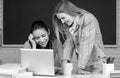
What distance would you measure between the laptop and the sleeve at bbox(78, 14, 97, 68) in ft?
0.99

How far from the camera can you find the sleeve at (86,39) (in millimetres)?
1937

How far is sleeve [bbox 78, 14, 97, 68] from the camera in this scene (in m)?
1.94

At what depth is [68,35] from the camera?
6.89 feet

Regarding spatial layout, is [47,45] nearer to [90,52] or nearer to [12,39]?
[90,52]

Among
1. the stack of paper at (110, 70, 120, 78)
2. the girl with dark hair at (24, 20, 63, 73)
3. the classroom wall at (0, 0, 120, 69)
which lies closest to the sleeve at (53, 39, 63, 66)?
the girl with dark hair at (24, 20, 63, 73)

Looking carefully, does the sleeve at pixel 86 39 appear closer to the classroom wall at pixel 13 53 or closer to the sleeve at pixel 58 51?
the sleeve at pixel 58 51

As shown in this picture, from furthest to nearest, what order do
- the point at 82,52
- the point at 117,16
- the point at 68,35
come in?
the point at 117,16 → the point at 68,35 → the point at 82,52

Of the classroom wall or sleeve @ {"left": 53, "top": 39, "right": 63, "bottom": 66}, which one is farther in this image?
the classroom wall

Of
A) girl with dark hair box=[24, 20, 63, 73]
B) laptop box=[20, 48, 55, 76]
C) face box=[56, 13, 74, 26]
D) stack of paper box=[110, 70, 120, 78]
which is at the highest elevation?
face box=[56, 13, 74, 26]

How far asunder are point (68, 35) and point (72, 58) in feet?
0.74

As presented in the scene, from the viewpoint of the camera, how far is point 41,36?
2113 millimetres

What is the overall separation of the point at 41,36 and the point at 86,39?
420 mm

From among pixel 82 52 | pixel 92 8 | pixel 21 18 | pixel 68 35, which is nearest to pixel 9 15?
pixel 21 18

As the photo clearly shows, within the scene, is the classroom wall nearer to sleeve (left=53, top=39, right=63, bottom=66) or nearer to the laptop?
sleeve (left=53, top=39, right=63, bottom=66)
